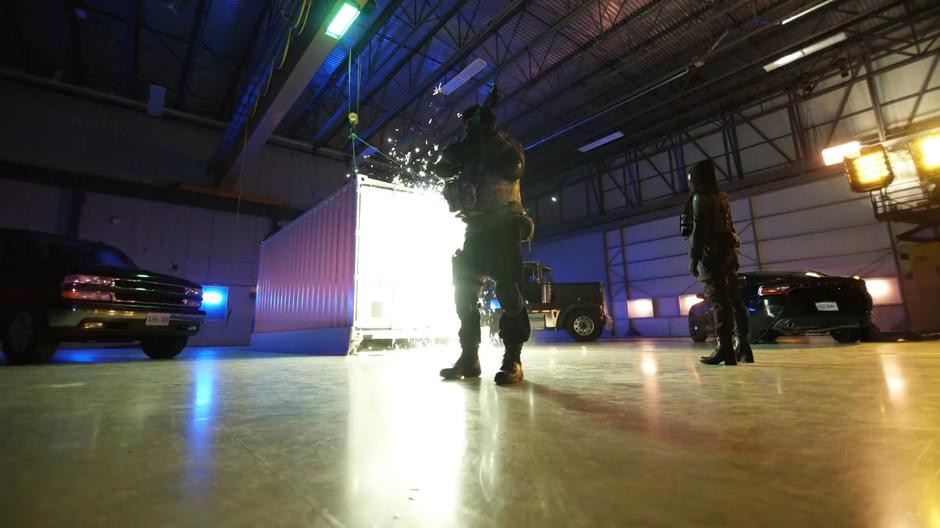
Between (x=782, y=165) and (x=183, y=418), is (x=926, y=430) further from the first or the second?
(x=782, y=165)

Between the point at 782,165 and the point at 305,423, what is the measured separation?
17.8m

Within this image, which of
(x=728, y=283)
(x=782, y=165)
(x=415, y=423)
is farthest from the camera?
(x=782, y=165)

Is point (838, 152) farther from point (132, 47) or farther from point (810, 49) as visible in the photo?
point (132, 47)

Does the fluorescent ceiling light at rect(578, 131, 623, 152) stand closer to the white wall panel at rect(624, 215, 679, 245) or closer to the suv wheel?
the white wall panel at rect(624, 215, 679, 245)

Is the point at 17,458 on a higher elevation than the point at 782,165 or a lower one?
lower

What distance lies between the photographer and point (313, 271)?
7.20 metres

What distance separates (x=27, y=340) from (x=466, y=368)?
5125 millimetres

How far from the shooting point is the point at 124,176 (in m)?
13.1

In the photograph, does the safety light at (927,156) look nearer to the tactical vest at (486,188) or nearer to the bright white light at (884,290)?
the bright white light at (884,290)

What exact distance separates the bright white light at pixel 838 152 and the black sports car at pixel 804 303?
9124mm

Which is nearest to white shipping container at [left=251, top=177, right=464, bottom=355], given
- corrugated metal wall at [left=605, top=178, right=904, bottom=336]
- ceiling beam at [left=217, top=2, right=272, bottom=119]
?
ceiling beam at [left=217, top=2, right=272, bottom=119]

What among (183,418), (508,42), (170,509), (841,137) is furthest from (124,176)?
(841,137)

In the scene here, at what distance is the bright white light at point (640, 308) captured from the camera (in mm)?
17050

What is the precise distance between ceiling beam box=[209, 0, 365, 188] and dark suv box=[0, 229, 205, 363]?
5.32 meters
